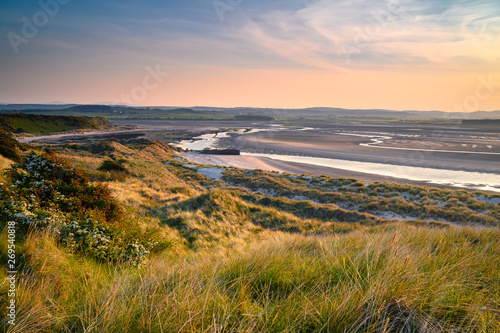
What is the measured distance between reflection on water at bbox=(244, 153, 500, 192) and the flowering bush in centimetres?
3116

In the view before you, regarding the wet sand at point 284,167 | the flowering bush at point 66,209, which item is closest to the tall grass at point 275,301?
the flowering bush at point 66,209

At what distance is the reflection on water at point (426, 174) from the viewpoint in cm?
2748

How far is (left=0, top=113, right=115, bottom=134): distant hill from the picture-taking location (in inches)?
2349

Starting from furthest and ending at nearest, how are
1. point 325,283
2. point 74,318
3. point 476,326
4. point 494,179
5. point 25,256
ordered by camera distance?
point 494,179 < point 25,256 < point 325,283 < point 74,318 < point 476,326

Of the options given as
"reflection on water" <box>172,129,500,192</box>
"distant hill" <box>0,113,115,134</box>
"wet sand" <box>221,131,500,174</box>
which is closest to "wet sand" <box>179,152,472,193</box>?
"reflection on water" <box>172,129,500,192</box>

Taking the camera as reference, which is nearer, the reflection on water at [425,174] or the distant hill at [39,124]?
the reflection on water at [425,174]

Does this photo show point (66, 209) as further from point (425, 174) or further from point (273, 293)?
point (425, 174)

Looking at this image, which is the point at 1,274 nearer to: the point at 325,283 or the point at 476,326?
the point at 325,283

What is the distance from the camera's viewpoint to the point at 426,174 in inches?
1253

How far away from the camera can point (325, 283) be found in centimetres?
296

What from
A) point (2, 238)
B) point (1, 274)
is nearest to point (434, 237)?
point (1, 274)

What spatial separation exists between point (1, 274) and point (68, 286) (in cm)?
86

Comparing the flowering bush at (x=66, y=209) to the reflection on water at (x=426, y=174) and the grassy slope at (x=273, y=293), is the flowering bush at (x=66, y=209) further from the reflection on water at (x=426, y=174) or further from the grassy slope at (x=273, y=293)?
the reflection on water at (x=426, y=174)

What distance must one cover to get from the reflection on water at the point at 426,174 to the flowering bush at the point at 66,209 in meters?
31.2
